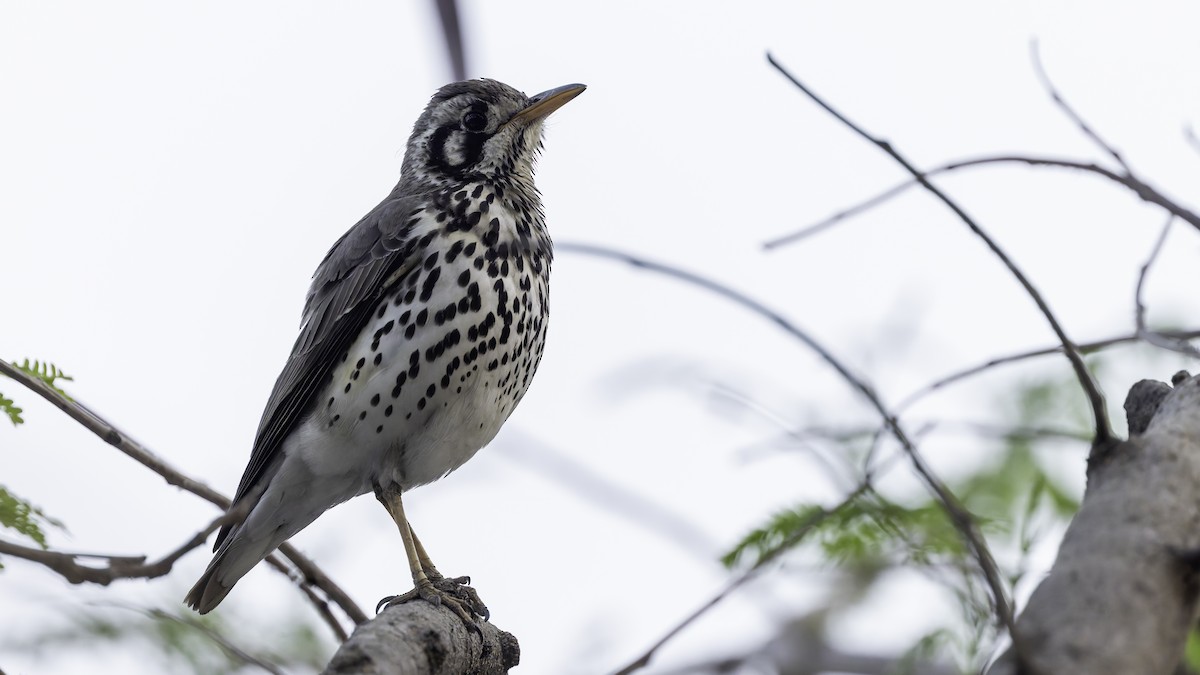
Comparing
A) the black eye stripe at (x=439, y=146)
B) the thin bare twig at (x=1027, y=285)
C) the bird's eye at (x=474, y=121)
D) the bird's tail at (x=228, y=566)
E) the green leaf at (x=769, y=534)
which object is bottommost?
the bird's tail at (x=228, y=566)

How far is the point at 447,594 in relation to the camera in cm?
530

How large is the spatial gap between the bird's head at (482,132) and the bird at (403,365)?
26cm

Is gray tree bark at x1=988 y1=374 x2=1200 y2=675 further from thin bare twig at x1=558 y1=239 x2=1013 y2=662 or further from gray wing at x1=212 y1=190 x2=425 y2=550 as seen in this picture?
gray wing at x1=212 y1=190 x2=425 y2=550

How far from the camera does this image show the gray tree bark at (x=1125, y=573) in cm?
231

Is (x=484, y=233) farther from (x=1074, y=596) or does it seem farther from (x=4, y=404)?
(x=1074, y=596)

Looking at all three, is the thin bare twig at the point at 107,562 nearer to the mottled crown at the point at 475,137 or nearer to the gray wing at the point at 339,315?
the gray wing at the point at 339,315

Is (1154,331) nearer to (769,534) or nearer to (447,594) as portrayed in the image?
(769,534)

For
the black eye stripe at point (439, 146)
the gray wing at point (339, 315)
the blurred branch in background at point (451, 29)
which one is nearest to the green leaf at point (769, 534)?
the blurred branch in background at point (451, 29)

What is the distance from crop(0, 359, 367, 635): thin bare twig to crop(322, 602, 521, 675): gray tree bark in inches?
23.8

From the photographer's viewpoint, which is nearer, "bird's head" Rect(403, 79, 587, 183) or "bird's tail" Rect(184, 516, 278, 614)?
"bird's tail" Rect(184, 516, 278, 614)

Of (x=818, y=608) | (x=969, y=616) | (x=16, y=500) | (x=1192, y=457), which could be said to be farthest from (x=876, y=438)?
(x=818, y=608)

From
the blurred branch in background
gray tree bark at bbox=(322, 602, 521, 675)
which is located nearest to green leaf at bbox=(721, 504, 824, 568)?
gray tree bark at bbox=(322, 602, 521, 675)

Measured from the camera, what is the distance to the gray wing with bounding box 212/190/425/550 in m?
6.22

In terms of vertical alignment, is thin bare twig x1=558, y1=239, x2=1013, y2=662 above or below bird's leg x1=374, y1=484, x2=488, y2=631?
above
